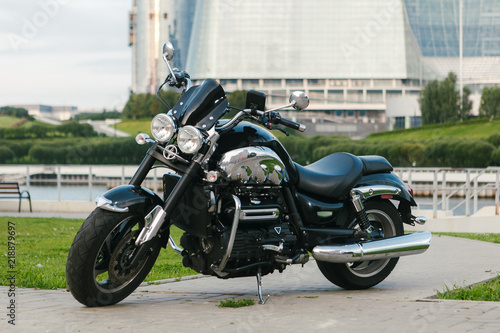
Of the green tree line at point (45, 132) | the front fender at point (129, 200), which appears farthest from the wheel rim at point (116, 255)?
the green tree line at point (45, 132)

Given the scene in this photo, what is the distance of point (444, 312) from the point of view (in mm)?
4867

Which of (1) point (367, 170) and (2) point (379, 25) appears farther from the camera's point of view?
(2) point (379, 25)

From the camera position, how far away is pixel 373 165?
6.47m

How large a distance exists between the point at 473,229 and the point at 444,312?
557 inches

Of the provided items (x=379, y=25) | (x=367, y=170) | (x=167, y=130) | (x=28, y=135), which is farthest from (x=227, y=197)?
(x=379, y=25)

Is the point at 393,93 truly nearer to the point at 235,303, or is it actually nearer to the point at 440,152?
the point at 440,152

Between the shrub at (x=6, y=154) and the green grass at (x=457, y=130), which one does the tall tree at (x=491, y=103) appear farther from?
the shrub at (x=6, y=154)

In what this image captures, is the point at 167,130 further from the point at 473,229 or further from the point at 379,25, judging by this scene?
the point at 379,25

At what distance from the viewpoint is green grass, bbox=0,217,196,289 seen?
6.71 meters

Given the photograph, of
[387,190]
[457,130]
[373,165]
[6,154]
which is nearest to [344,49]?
[457,130]

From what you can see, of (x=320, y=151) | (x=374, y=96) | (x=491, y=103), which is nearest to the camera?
(x=320, y=151)

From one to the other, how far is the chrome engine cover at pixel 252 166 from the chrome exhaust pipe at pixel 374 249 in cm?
69

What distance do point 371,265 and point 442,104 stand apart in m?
74.0

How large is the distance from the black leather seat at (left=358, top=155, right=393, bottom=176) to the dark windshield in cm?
155
